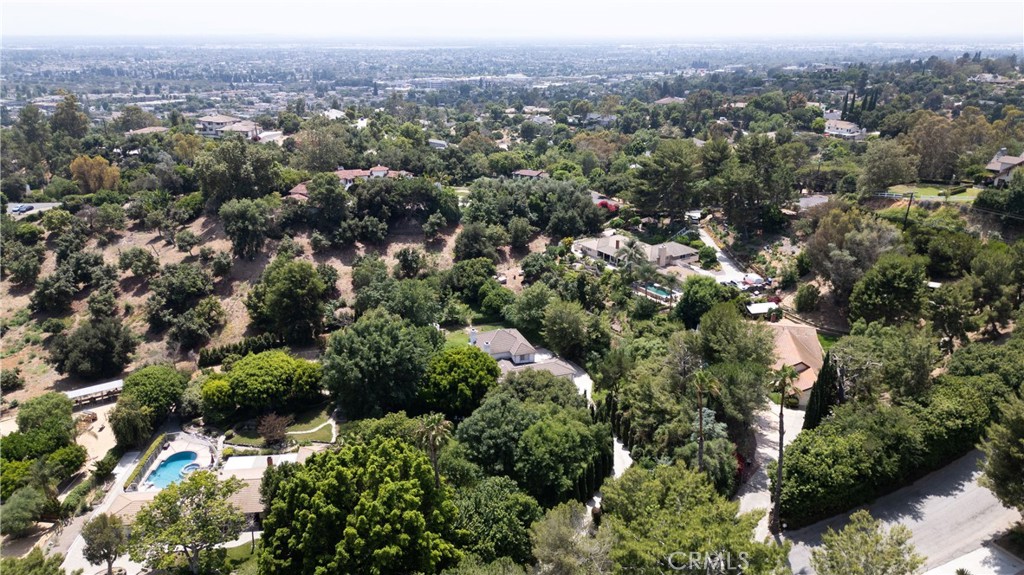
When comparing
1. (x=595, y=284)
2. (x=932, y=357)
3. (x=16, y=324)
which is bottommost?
(x=16, y=324)

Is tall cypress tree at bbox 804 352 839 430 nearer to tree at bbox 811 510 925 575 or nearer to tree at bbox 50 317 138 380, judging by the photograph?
tree at bbox 811 510 925 575

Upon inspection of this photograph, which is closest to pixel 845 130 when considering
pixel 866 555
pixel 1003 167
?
pixel 1003 167

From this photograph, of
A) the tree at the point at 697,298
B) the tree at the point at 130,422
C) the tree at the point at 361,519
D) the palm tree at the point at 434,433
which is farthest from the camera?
the tree at the point at 697,298

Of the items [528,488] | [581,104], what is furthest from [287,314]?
[581,104]

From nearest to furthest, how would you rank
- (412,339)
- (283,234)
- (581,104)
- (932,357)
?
(932,357) < (412,339) < (283,234) < (581,104)

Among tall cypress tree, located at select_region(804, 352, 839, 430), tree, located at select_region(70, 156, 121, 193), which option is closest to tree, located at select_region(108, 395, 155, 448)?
tall cypress tree, located at select_region(804, 352, 839, 430)

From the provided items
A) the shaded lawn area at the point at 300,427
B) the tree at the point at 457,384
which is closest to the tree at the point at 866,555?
the tree at the point at 457,384

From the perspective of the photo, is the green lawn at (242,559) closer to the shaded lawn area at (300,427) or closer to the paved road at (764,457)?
the shaded lawn area at (300,427)

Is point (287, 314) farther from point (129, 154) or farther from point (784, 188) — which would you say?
point (129, 154)
